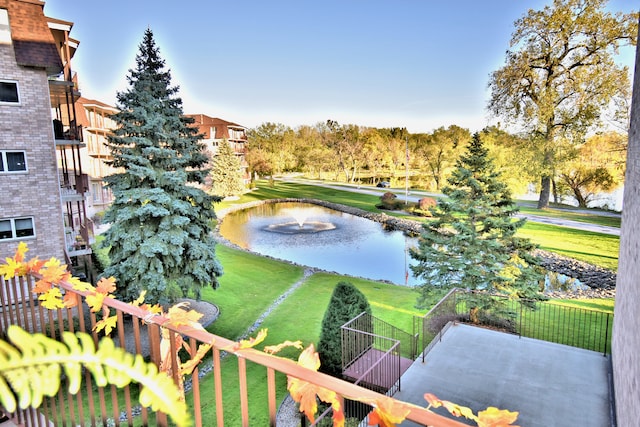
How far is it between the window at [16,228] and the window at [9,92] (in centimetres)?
308

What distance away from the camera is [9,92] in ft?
33.5

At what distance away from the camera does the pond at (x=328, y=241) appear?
18891mm

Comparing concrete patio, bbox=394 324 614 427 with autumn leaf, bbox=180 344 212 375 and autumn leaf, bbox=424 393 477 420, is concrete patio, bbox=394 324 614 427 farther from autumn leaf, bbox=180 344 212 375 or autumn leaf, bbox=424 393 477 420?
autumn leaf, bbox=424 393 477 420

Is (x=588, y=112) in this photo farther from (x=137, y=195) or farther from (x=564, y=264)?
(x=137, y=195)

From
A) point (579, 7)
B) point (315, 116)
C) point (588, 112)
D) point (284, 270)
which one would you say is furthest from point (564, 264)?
point (315, 116)

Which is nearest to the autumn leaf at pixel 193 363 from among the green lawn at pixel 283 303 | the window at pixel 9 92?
the green lawn at pixel 283 303

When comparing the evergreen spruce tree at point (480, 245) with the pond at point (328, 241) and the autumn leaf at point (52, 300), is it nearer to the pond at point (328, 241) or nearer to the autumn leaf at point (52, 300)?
the pond at point (328, 241)

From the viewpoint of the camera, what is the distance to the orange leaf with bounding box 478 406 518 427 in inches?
38.3

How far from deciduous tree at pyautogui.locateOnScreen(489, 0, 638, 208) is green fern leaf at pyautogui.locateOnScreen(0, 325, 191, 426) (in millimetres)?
26183

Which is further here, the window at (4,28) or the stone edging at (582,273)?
the stone edging at (582,273)

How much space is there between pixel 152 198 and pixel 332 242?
15.3 meters

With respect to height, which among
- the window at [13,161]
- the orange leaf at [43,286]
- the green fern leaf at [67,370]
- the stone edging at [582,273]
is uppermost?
the window at [13,161]

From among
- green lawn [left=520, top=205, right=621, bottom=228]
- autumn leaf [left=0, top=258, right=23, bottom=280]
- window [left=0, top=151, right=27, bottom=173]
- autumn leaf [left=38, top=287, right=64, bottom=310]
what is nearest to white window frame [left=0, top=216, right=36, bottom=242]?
window [left=0, top=151, right=27, bottom=173]

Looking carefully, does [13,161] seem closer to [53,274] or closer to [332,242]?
[53,274]
